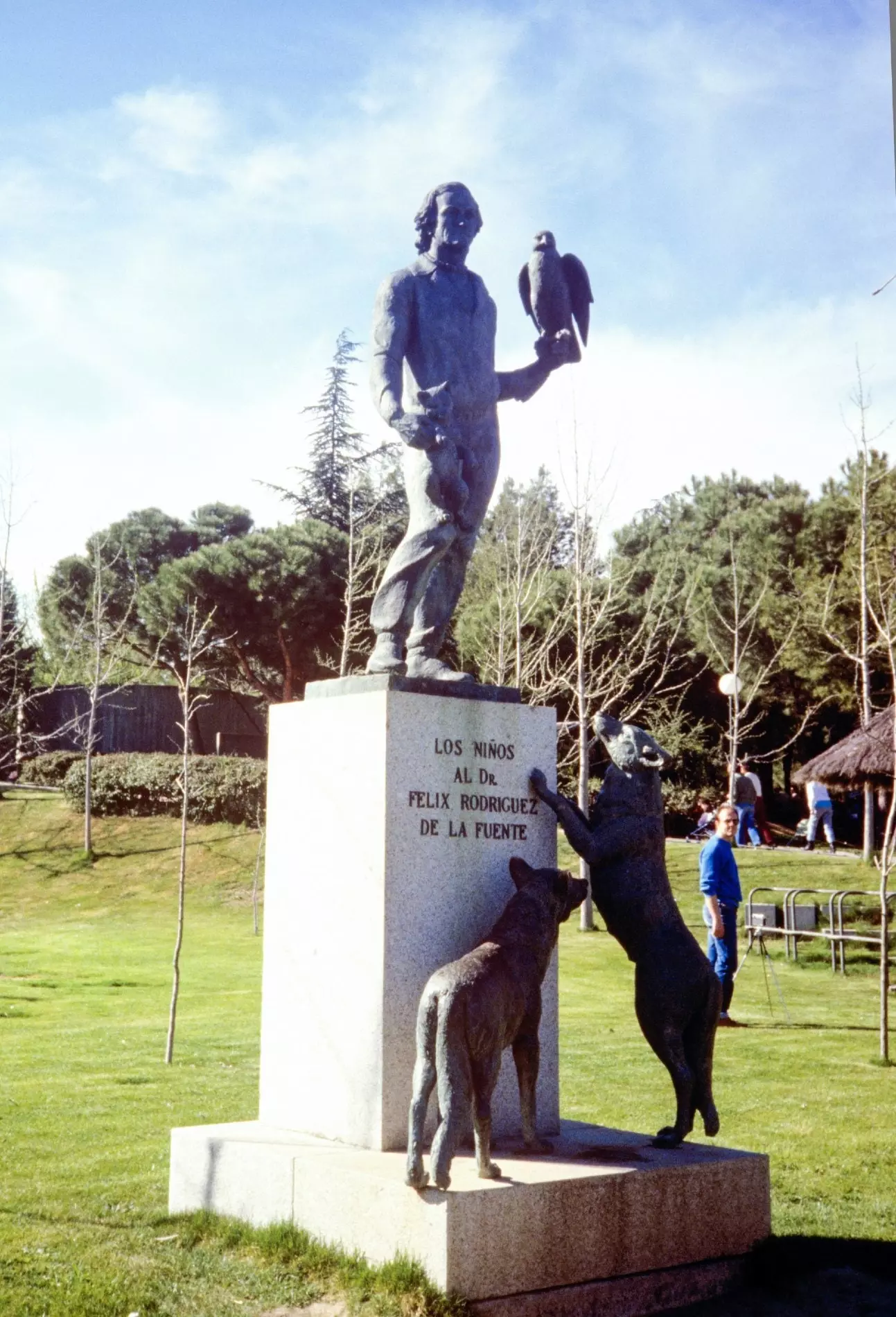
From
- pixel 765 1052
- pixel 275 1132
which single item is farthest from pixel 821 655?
pixel 275 1132

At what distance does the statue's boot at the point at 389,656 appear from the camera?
5.69 m

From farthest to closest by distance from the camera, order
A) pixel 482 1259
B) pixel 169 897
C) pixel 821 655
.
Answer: pixel 821 655 < pixel 169 897 < pixel 482 1259

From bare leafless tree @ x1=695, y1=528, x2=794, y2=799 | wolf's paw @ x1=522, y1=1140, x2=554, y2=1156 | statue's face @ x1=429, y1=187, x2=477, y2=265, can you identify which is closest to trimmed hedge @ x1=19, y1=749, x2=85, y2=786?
bare leafless tree @ x1=695, y1=528, x2=794, y2=799

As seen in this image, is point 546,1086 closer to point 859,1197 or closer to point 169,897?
point 859,1197

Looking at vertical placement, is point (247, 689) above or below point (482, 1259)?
above

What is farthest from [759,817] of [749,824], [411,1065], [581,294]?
[411,1065]

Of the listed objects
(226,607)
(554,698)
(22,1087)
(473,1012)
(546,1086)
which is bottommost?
(22,1087)

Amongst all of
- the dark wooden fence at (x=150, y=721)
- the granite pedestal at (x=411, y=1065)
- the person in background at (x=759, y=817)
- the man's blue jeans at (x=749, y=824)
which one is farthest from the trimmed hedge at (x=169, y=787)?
the granite pedestal at (x=411, y=1065)

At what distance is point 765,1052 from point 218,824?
16981mm

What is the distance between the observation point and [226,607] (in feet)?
98.0

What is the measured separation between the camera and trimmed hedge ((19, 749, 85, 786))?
30.2 m

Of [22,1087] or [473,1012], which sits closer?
[473,1012]

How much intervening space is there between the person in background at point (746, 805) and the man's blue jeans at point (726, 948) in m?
11.4

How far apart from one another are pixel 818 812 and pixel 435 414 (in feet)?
65.5
